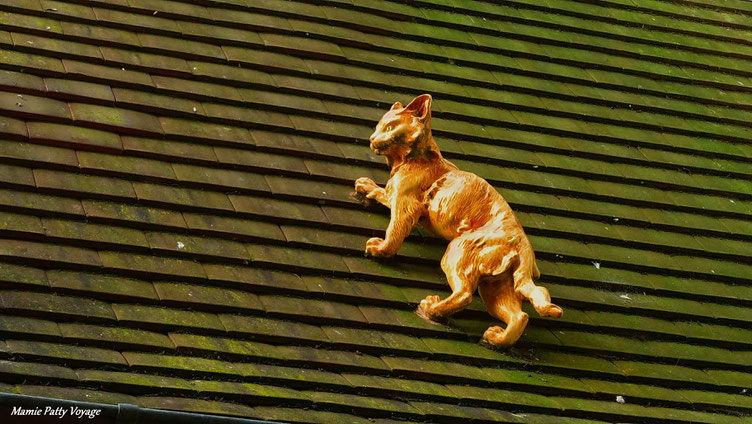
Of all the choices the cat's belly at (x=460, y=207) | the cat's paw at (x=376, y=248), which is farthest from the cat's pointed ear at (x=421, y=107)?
the cat's paw at (x=376, y=248)

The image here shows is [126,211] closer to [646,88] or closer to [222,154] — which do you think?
[222,154]

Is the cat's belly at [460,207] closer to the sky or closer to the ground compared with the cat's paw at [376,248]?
closer to the sky

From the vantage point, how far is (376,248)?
27.4ft

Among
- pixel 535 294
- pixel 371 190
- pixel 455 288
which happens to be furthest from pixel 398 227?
pixel 535 294

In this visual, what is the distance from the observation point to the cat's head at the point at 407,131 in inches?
336

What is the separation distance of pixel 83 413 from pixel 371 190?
9.19ft

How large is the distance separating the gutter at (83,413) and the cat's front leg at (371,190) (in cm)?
232

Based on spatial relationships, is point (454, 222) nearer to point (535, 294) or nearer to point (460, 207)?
point (460, 207)

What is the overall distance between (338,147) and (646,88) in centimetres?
297

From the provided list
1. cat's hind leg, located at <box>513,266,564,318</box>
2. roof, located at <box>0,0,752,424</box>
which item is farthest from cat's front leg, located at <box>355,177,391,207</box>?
cat's hind leg, located at <box>513,266,564,318</box>

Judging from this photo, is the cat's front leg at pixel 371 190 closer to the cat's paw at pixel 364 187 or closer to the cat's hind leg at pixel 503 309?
the cat's paw at pixel 364 187

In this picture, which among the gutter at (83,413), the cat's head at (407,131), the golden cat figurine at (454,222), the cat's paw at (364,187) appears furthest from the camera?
the cat's paw at (364,187)

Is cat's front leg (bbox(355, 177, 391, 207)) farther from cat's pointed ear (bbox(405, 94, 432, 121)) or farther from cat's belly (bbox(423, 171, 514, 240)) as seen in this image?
cat's pointed ear (bbox(405, 94, 432, 121))

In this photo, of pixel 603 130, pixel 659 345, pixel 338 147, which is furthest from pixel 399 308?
pixel 603 130
